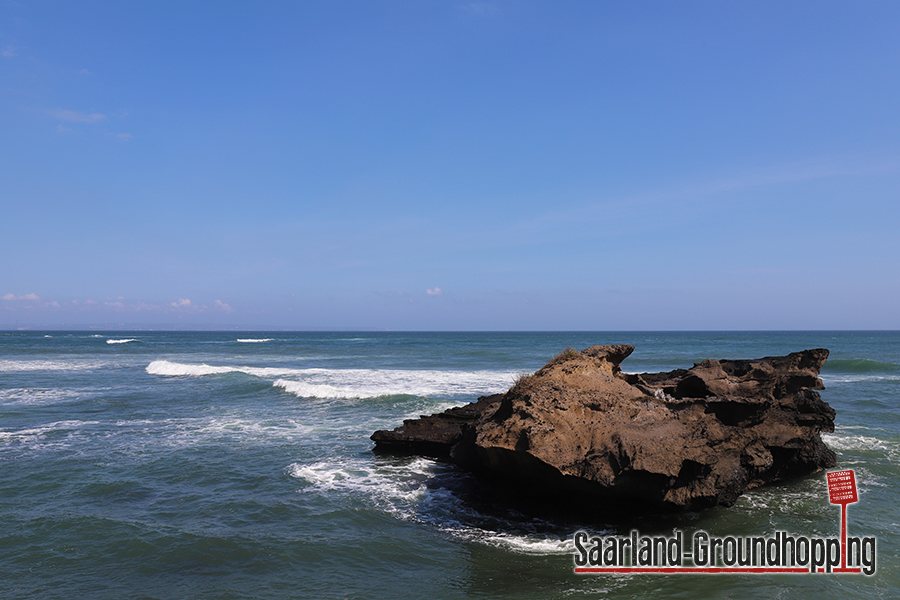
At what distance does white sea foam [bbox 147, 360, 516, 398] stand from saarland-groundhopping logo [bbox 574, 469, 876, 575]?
1406cm

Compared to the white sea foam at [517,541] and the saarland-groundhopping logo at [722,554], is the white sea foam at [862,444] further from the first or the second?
the white sea foam at [517,541]

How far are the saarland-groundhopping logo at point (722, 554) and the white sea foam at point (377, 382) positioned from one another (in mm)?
14055

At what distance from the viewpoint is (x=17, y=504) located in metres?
8.28

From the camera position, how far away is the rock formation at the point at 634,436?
22.1 ft

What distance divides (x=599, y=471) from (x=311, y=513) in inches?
170

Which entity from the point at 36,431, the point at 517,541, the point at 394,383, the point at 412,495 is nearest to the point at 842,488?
the point at 517,541

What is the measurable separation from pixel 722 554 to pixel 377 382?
20.0 meters

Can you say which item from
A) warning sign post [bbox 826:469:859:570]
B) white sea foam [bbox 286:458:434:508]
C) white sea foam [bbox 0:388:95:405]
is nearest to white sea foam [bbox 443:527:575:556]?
white sea foam [bbox 286:458:434:508]

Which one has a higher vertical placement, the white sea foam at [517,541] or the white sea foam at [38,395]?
the white sea foam at [517,541]

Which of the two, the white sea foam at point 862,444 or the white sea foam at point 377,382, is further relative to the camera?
the white sea foam at point 377,382

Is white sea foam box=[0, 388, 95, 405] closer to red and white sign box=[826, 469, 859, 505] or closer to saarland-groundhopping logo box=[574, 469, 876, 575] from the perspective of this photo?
saarland-groundhopping logo box=[574, 469, 876, 575]

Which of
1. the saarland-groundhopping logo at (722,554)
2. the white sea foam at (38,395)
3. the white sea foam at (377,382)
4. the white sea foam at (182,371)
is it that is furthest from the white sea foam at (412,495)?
the white sea foam at (182,371)

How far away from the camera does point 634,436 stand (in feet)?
22.9

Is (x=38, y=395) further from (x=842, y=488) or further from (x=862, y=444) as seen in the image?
(x=862, y=444)
